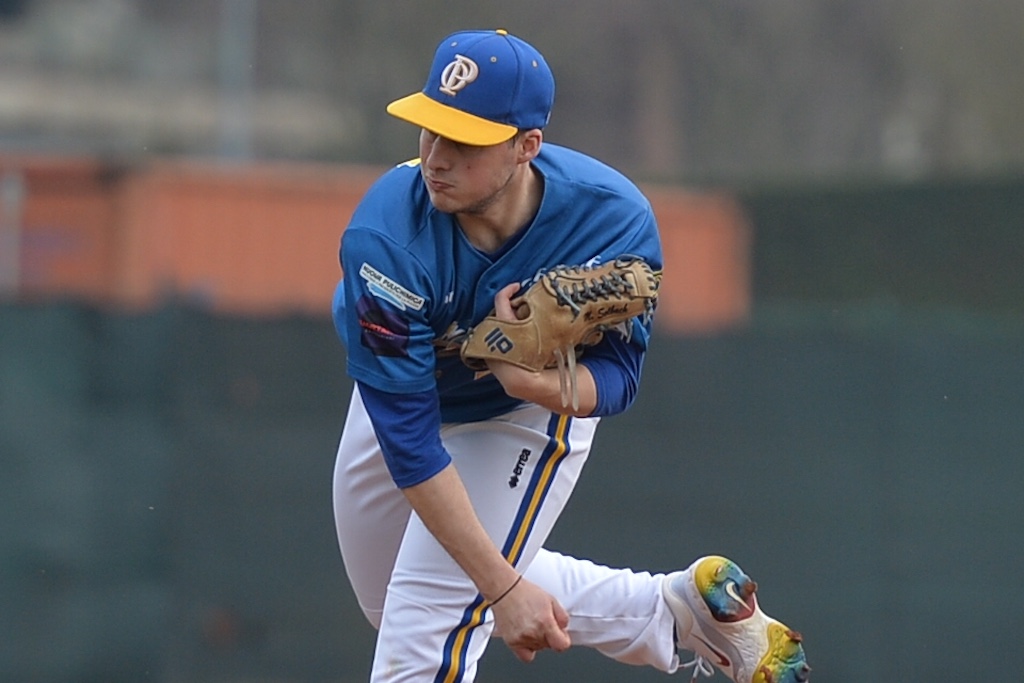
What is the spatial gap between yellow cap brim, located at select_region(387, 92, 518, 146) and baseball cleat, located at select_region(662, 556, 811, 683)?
136 centimetres

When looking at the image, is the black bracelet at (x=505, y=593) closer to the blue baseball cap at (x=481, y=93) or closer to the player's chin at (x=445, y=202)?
the player's chin at (x=445, y=202)

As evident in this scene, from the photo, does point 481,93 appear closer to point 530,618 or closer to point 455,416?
point 455,416

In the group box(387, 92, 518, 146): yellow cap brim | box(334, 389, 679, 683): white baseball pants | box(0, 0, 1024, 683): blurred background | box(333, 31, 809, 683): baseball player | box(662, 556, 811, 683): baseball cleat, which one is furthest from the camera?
box(0, 0, 1024, 683): blurred background

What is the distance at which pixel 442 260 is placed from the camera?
3.93 m

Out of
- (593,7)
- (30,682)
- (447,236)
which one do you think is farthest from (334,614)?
(593,7)

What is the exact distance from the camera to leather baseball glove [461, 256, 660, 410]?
12.7 ft

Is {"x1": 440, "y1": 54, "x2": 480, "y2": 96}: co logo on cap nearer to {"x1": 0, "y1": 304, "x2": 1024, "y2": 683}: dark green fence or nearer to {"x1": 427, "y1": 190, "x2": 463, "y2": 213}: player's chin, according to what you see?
{"x1": 427, "y1": 190, "x2": 463, "y2": 213}: player's chin

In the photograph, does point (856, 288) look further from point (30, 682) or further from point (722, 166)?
point (30, 682)

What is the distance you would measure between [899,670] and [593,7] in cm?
1797

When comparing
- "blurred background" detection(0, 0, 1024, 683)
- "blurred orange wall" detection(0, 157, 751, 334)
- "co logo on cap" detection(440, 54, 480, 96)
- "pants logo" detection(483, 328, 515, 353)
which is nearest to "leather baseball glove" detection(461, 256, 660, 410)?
"pants logo" detection(483, 328, 515, 353)

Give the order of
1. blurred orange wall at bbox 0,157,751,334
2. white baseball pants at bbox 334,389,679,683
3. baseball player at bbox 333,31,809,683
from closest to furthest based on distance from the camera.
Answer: baseball player at bbox 333,31,809,683 → white baseball pants at bbox 334,389,679,683 → blurred orange wall at bbox 0,157,751,334

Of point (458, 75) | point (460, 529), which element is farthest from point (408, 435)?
point (458, 75)

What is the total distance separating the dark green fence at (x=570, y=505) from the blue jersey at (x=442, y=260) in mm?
3762

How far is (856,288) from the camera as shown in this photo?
19031 millimetres
